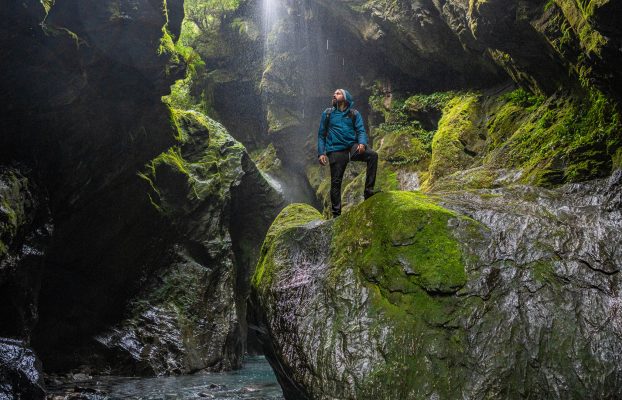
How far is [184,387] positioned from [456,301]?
8.34 metres

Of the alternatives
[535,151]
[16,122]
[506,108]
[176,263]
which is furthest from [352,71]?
[16,122]

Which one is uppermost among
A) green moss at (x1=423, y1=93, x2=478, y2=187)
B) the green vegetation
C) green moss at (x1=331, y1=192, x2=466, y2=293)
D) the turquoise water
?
green moss at (x1=423, y1=93, x2=478, y2=187)

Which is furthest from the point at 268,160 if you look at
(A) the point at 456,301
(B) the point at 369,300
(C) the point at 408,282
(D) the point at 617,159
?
(A) the point at 456,301

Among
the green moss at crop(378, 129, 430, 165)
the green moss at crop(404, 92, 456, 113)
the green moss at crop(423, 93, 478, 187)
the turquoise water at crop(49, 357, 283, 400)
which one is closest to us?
the turquoise water at crop(49, 357, 283, 400)

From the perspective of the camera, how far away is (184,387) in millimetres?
11789

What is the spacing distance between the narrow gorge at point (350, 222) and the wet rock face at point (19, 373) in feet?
0.12

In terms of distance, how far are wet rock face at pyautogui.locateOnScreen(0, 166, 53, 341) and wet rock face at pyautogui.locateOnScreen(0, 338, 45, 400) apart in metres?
1.34

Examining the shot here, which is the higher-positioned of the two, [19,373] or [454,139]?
[454,139]

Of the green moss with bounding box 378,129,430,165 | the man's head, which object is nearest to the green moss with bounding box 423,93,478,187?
the green moss with bounding box 378,129,430,165

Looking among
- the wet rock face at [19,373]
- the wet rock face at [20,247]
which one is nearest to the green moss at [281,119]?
the wet rock face at [20,247]

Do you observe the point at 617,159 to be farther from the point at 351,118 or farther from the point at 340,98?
the point at 340,98

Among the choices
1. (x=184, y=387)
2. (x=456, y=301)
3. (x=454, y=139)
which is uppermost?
(x=454, y=139)

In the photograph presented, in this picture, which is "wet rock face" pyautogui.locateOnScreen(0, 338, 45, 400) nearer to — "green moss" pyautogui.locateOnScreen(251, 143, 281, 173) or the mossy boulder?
the mossy boulder

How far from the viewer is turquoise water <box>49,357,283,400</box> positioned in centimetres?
1020
